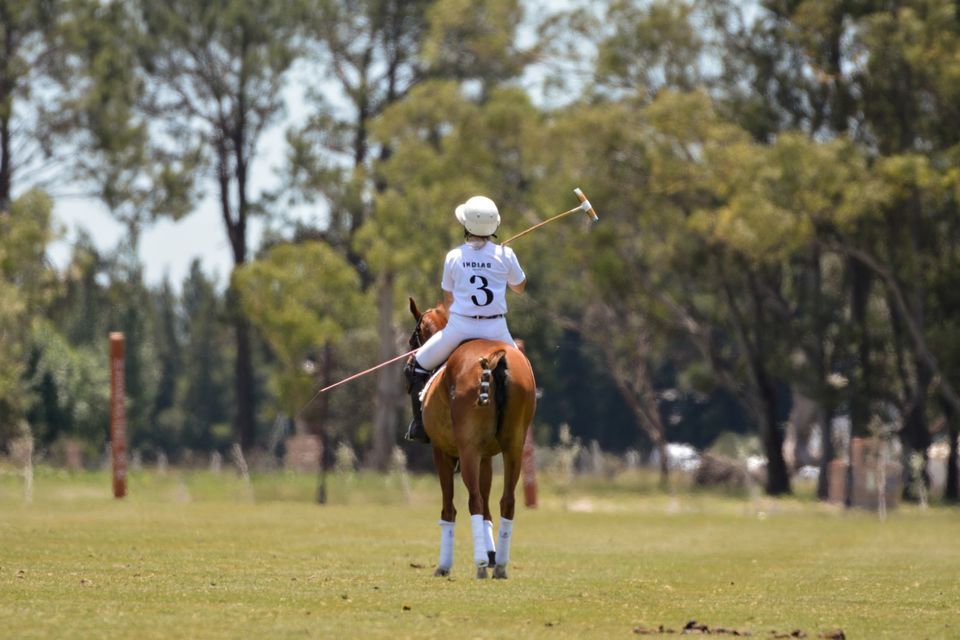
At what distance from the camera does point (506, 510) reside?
16156 millimetres

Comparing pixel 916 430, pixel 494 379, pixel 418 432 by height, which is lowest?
pixel 418 432

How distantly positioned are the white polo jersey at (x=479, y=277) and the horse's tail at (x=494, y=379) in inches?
24.5

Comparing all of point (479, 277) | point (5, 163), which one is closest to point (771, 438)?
point (5, 163)

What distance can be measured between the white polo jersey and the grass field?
218 centimetres

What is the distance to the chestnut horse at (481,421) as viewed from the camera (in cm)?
1542

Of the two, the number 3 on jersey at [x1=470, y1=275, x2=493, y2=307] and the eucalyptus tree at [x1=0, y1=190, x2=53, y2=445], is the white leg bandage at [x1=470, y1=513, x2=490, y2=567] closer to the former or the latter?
the number 3 on jersey at [x1=470, y1=275, x2=493, y2=307]

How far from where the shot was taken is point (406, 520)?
32125 millimetres

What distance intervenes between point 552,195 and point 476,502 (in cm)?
4848

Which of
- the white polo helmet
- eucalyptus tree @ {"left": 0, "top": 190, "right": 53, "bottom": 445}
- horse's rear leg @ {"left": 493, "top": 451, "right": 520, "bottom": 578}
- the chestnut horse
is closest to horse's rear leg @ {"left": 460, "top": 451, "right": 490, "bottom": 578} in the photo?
the chestnut horse

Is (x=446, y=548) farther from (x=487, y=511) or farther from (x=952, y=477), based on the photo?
(x=952, y=477)

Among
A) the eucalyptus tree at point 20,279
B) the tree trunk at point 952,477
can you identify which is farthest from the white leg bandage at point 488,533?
the eucalyptus tree at point 20,279

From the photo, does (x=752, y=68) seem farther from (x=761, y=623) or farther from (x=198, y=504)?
(x=761, y=623)

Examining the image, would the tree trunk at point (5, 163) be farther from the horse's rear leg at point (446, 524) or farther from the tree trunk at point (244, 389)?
the horse's rear leg at point (446, 524)

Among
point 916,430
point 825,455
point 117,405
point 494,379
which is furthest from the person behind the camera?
point 825,455
